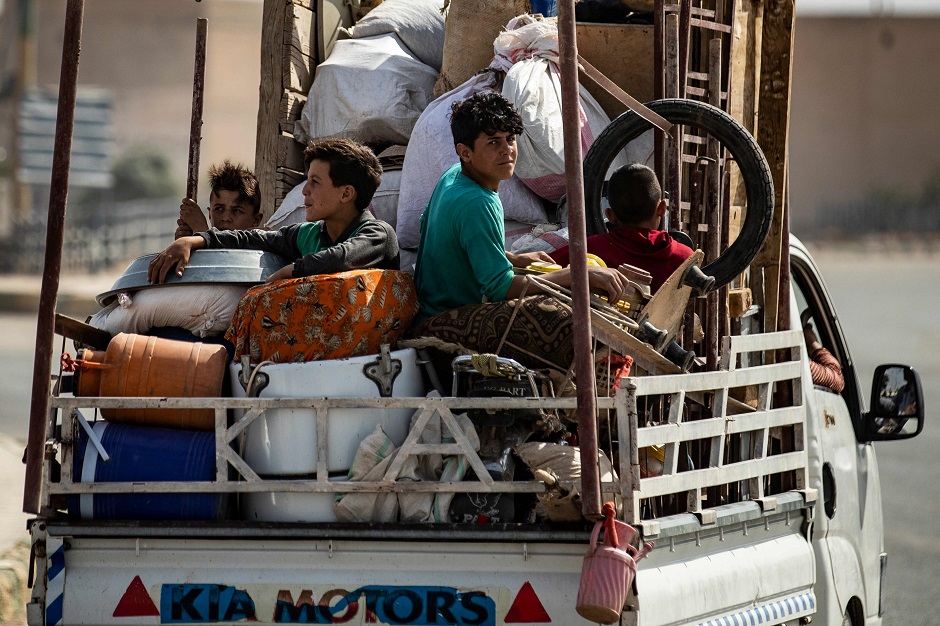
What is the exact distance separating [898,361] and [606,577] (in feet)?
53.8

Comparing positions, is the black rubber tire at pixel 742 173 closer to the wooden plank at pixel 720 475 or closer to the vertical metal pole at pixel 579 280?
the wooden plank at pixel 720 475

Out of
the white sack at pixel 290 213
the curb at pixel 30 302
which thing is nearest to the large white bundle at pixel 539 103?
the white sack at pixel 290 213

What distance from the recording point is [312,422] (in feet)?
10.1

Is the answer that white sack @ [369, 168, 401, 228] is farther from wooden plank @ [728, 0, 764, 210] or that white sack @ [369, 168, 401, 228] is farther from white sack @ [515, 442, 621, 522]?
white sack @ [515, 442, 621, 522]

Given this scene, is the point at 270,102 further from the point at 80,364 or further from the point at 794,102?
the point at 794,102

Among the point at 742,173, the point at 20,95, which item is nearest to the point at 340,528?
the point at 742,173

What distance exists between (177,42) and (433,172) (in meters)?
55.1

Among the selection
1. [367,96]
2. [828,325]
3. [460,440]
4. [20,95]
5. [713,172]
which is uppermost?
[20,95]

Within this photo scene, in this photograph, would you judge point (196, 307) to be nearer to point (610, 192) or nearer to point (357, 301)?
point (357, 301)

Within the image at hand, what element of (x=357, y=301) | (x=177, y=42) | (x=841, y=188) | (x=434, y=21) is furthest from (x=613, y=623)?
(x=177, y=42)

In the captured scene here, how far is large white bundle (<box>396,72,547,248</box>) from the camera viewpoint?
4465 millimetres

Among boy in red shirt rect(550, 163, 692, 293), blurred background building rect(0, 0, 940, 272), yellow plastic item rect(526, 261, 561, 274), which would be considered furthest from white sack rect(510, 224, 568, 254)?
blurred background building rect(0, 0, 940, 272)

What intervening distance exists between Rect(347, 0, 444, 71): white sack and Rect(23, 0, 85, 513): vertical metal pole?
→ 7.85ft

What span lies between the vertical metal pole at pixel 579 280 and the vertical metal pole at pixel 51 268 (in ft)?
3.85
